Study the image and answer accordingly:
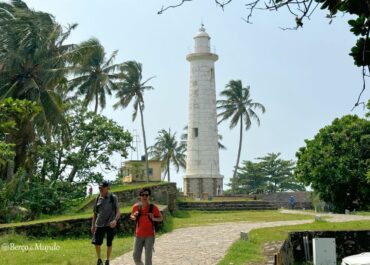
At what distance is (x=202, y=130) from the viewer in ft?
123

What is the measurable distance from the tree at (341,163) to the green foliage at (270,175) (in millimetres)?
25503

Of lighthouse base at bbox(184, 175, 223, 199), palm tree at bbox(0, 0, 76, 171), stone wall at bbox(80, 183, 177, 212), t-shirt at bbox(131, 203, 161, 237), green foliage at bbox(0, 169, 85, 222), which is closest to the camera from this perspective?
t-shirt at bbox(131, 203, 161, 237)

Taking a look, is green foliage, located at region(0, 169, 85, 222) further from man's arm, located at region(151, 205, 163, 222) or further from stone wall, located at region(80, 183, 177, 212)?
man's arm, located at region(151, 205, 163, 222)

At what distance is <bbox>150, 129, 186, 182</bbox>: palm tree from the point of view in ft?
174

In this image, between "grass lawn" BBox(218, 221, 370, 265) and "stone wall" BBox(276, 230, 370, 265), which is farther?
"stone wall" BBox(276, 230, 370, 265)

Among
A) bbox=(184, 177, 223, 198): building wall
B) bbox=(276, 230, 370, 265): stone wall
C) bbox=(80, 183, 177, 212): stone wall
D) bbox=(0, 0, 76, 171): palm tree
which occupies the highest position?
bbox=(0, 0, 76, 171): palm tree

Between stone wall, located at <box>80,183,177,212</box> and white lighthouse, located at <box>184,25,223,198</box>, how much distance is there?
11097mm

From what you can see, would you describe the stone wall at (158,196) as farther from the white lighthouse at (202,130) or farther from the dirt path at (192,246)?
the white lighthouse at (202,130)

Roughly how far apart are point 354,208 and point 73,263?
73.8 ft

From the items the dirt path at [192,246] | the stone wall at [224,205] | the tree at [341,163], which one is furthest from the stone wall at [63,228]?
the tree at [341,163]

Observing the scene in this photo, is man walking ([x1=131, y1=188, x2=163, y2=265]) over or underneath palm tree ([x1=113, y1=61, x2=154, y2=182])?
underneath

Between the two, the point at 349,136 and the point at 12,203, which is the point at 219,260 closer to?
the point at 12,203

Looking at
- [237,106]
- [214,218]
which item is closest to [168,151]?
[237,106]

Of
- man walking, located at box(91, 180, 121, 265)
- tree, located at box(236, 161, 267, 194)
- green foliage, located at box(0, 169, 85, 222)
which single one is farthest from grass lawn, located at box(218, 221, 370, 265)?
tree, located at box(236, 161, 267, 194)
